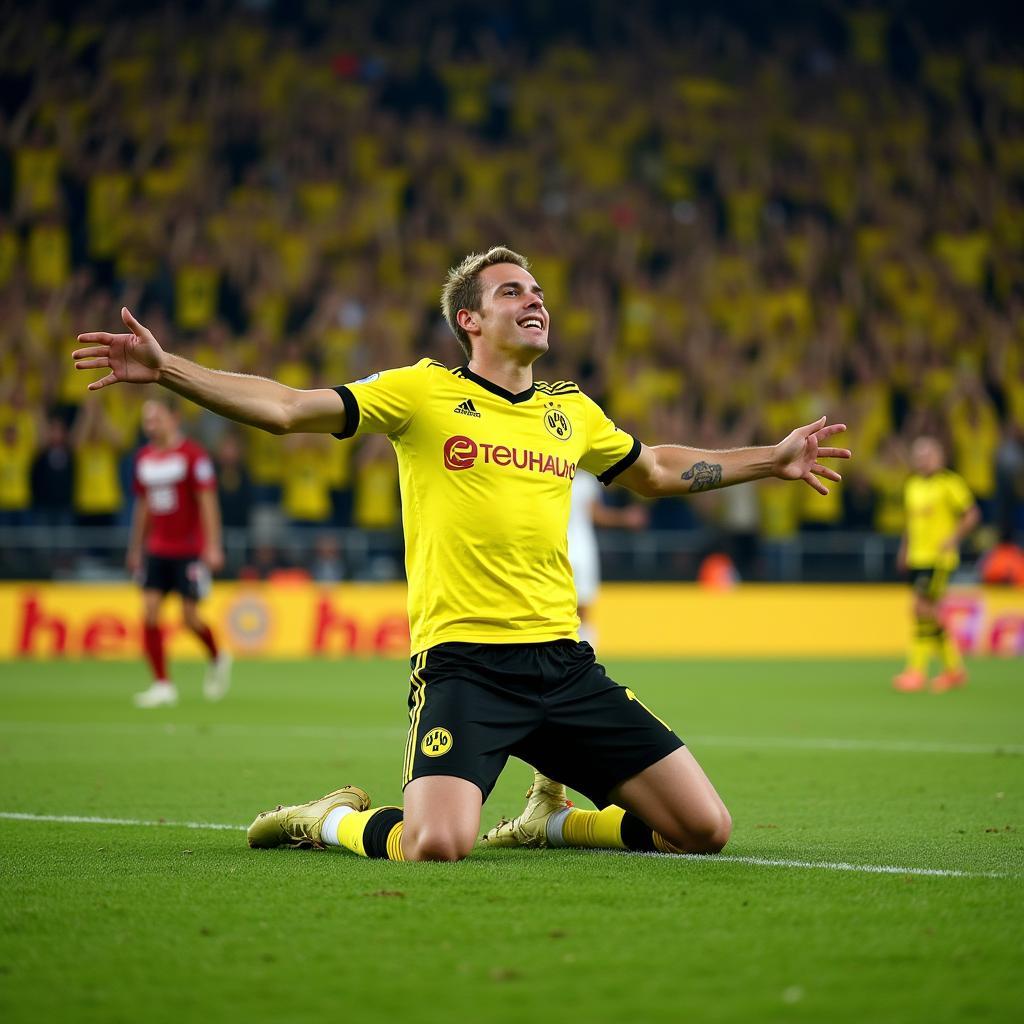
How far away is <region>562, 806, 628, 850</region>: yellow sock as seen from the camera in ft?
20.0

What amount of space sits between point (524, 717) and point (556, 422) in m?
1.14

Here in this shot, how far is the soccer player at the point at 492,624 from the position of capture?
5.74 metres

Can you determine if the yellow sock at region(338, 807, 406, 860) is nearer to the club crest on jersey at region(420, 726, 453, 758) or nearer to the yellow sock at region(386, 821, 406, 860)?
the yellow sock at region(386, 821, 406, 860)

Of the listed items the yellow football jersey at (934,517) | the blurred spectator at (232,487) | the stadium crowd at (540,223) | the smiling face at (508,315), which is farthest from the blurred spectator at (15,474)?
the smiling face at (508,315)

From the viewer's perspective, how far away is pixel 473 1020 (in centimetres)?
342

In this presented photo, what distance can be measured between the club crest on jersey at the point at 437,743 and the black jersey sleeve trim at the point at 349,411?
1.07 metres

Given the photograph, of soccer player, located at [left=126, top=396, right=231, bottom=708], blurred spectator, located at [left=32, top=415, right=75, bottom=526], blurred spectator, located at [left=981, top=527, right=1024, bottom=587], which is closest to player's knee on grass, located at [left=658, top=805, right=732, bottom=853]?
soccer player, located at [left=126, top=396, right=231, bottom=708]

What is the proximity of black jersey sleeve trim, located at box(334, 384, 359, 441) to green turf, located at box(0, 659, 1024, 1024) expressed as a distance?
4.84 feet

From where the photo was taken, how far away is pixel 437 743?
5730 millimetres

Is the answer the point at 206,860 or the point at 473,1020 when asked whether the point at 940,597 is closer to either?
the point at 206,860

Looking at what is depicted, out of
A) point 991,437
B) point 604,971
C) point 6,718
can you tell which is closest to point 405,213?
point 991,437

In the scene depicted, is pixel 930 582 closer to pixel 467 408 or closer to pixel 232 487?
pixel 232 487

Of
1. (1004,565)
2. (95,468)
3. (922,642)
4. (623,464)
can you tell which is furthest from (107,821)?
(1004,565)

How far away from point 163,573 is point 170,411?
1375mm
